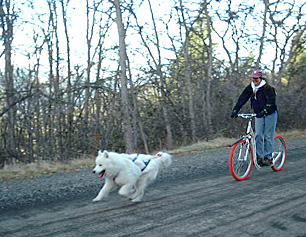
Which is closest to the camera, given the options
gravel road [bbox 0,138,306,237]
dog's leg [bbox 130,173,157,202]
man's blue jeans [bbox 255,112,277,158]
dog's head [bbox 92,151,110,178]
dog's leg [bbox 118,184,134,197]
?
gravel road [bbox 0,138,306,237]

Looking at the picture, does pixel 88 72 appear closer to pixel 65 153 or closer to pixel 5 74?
pixel 5 74

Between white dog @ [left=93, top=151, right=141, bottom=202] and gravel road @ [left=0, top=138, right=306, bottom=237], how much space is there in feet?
0.93

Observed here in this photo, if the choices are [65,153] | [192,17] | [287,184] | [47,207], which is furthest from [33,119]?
[192,17]

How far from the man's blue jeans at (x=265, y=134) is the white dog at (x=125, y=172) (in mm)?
2835

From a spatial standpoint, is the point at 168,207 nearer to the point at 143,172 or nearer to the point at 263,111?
the point at 143,172

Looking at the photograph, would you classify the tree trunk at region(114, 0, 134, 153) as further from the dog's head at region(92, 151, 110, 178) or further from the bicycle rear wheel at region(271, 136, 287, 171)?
the dog's head at region(92, 151, 110, 178)

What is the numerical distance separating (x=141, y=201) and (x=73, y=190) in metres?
1.74

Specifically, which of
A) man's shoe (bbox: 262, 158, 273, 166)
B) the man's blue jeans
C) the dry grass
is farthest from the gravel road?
the dry grass

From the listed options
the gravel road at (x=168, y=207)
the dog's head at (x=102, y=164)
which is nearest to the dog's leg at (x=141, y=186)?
the gravel road at (x=168, y=207)

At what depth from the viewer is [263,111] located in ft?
24.3

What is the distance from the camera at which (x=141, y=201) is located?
5.76 metres

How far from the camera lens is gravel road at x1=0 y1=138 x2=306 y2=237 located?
14.0ft

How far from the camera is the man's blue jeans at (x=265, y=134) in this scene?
25.2 ft

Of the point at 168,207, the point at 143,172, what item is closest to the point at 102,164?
the point at 143,172
